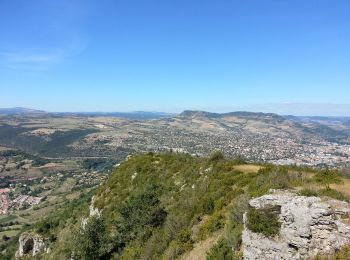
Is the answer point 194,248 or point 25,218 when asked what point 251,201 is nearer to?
point 194,248

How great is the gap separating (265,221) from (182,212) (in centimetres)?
1395

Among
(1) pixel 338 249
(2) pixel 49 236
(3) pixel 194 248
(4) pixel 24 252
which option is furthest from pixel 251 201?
(4) pixel 24 252

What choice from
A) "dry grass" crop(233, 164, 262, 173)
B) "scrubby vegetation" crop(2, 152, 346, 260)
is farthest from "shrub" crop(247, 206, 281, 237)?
"dry grass" crop(233, 164, 262, 173)

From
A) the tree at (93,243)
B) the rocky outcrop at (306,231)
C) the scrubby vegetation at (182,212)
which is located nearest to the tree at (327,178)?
the scrubby vegetation at (182,212)

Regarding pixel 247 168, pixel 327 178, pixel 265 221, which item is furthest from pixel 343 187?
pixel 247 168

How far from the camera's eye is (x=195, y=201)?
2809 cm

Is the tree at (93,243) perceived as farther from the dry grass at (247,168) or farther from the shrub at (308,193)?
the shrub at (308,193)

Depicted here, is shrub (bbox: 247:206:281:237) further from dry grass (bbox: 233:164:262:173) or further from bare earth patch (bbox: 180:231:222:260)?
dry grass (bbox: 233:164:262:173)

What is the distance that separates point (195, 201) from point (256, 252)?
13574 millimetres

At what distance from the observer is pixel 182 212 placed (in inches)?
1095

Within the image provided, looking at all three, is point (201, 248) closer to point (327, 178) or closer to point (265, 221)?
point (265, 221)

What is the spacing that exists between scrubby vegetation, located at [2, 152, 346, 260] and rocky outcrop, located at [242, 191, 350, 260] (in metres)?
0.54

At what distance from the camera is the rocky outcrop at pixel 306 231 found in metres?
13.0

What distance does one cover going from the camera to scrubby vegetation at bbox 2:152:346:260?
18406 millimetres
